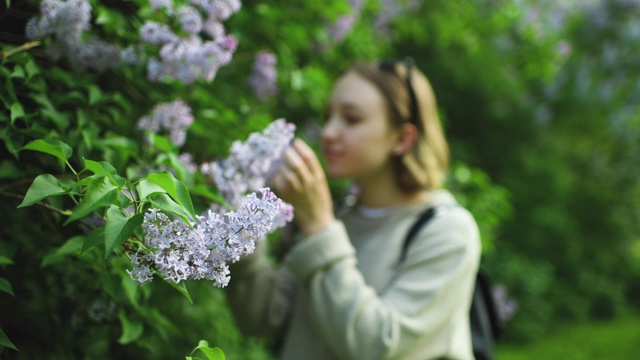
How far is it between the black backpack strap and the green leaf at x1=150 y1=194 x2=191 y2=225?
108 centimetres

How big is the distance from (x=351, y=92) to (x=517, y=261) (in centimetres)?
617

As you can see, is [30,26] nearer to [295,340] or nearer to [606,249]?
[295,340]

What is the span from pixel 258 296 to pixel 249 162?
0.83 meters

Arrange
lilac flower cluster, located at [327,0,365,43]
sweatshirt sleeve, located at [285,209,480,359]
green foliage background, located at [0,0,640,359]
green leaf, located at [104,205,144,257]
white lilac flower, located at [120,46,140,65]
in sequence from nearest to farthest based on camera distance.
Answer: green leaf, located at [104,205,144,257] < green foliage background, located at [0,0,640,359] < white lilac flower, located at [120,46,140,65] < sweatshirt sleeve, located at [285,209,480,359] < lilac flower cluster, located at [327,0,365,43]

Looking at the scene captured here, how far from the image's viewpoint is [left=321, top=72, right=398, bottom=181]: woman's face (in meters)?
1.98

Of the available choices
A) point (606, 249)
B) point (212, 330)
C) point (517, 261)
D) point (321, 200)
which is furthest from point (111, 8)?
point (606, 249)

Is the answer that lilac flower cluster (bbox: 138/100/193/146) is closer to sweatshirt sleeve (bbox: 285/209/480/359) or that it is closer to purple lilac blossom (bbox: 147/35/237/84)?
purple lilac blossom (bbox: 147/35/237/84)

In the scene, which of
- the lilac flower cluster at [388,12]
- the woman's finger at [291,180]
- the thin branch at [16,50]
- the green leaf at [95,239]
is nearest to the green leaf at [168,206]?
the green leaf at [95,239]

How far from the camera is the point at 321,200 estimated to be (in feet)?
5.82

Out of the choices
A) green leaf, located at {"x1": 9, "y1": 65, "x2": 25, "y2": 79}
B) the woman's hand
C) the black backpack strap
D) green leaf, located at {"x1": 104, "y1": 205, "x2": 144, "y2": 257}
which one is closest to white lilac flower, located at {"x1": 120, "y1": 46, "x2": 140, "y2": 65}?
green leaf, located at {"x1": 9, "y1": 65, "x2": 25, "y2": 79}

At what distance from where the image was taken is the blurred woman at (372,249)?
170 cm

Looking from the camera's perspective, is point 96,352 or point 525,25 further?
point 525,25

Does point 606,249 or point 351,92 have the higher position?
point 351,92

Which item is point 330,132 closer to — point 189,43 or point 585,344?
point 189,43
